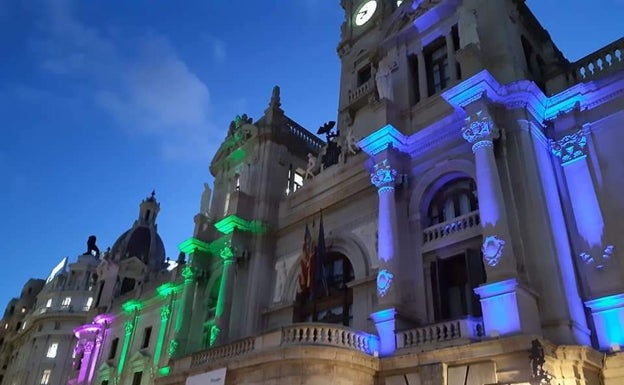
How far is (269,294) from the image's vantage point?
974 inches

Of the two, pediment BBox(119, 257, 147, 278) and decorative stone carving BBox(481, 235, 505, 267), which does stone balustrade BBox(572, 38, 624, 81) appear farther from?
pediment BBox(119, 257, 147, 278)

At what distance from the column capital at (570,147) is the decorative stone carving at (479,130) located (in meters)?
2.53

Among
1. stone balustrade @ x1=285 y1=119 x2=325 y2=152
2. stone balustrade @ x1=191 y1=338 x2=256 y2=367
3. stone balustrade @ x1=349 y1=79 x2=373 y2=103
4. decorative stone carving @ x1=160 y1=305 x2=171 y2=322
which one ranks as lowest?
stone balustrade @ x1=191 y1=338 x2=256 y2=367

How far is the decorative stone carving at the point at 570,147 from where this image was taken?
668 inches

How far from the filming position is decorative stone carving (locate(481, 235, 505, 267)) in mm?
14828

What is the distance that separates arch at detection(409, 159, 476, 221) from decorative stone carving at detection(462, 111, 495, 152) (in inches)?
63.8

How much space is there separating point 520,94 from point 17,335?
6606 centimetres

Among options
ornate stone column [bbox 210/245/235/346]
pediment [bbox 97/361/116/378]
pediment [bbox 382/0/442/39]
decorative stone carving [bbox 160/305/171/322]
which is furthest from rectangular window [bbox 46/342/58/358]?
pediment [bbox 382/0/442/39]

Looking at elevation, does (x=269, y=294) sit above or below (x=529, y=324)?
above

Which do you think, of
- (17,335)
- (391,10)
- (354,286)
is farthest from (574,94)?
(17,335)

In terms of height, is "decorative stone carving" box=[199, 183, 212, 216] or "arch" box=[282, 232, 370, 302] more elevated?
"decorative stone carving" box=[199, 183, 212, 216]

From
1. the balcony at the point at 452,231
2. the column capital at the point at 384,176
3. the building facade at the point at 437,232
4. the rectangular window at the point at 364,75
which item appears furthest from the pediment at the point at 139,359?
the balcony at the point at 452,231

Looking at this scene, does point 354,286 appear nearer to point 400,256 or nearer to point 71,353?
point 400,256

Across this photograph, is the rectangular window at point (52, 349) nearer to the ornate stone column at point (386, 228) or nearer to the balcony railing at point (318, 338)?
the balcony railing at point (318, 338)
